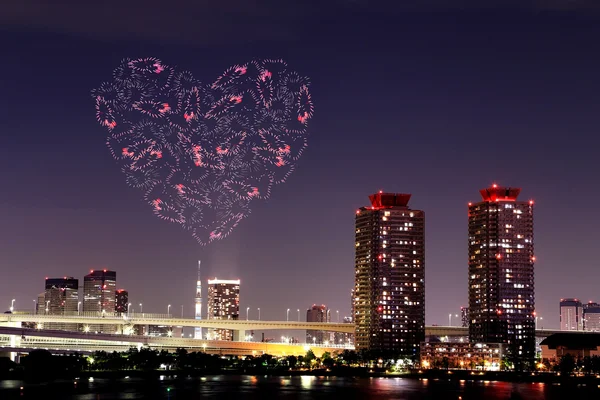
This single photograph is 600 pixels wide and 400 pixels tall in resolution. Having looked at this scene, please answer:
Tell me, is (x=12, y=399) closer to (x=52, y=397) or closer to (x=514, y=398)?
(x=52, y=397)

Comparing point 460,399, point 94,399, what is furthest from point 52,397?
point 460,399

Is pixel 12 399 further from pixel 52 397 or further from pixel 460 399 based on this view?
pixel 460 399

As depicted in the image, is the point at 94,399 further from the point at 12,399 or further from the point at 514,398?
the point at 514,398

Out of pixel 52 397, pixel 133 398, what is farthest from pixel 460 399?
pixel 52 397

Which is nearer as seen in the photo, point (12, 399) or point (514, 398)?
point (12, 399)

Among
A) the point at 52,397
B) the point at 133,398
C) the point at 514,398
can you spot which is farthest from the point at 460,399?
the point at 52,397

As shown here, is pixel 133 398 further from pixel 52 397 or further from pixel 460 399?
pixel 460 399

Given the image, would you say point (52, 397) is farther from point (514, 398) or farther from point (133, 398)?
point (514, 398)
